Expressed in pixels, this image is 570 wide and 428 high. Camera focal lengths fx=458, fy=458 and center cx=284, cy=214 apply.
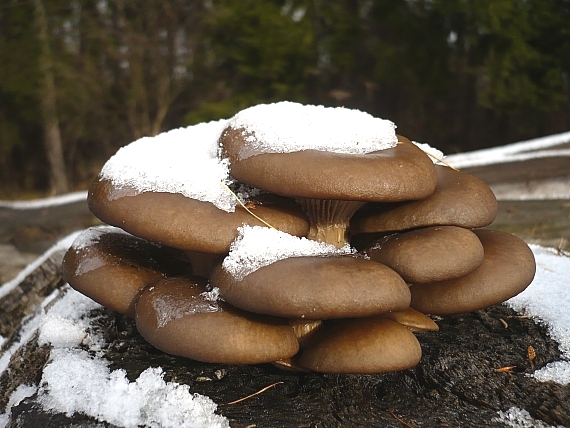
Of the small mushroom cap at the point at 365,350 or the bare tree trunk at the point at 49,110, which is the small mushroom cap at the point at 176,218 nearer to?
the small mushroom cap at the point at 365,350

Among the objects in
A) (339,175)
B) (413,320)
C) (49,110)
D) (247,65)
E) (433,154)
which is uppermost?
(339,175)

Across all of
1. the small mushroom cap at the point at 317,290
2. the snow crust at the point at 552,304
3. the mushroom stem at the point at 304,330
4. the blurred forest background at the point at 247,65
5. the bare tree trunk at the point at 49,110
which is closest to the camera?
the small mushroom cap at the point at 317,290

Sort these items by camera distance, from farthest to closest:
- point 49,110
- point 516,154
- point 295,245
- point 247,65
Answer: point 49,110
point 247,65
point 516,154
point 295,245

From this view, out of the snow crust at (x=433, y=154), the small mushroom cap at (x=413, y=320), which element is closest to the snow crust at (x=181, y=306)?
the small mushroom cap at (x=413, y=320)

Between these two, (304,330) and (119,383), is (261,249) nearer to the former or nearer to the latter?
(304,330)

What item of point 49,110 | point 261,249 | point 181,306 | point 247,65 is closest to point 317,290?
point 261,249

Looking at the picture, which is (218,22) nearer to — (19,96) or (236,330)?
(19,96)
